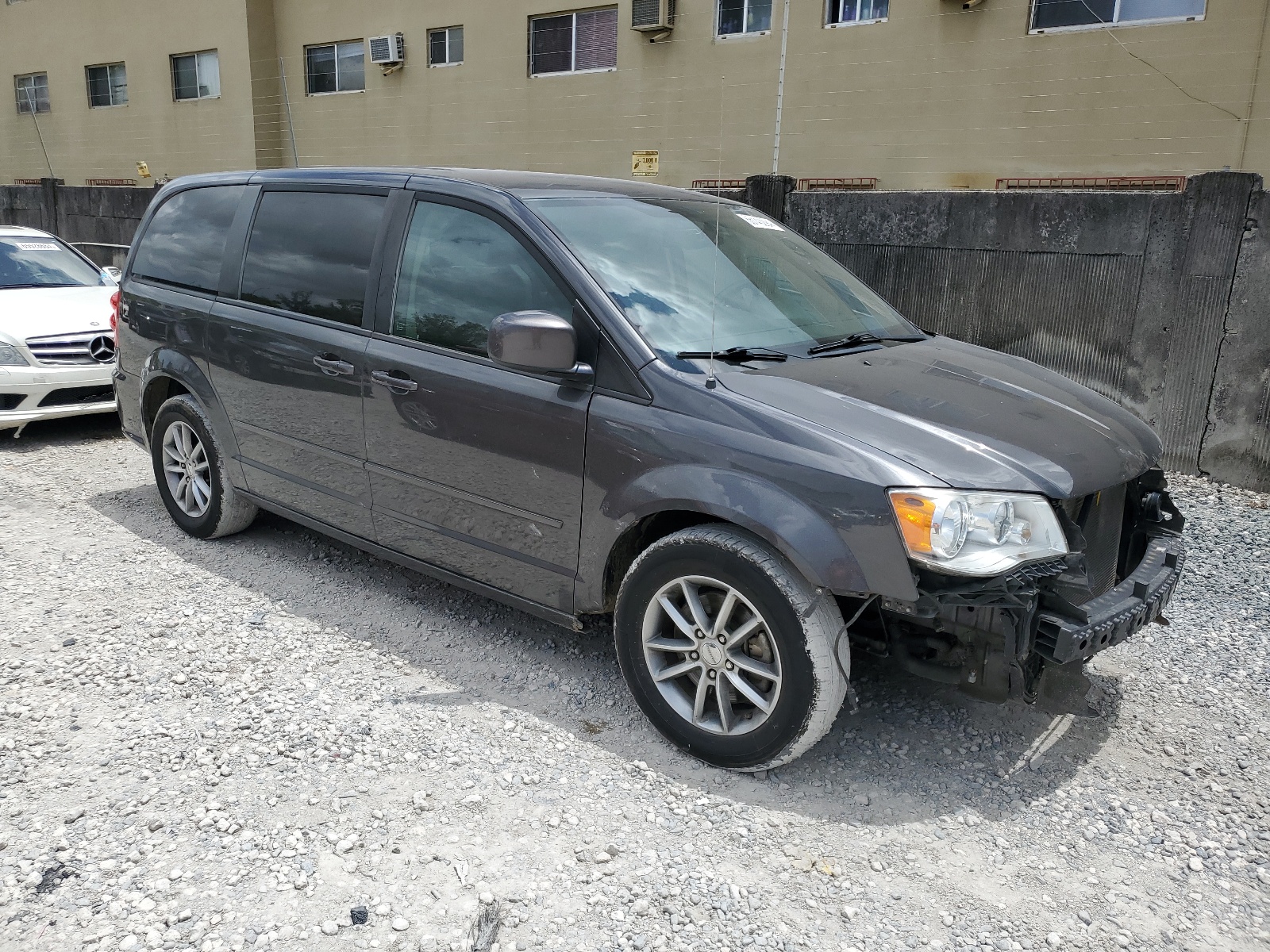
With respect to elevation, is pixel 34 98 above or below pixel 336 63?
below

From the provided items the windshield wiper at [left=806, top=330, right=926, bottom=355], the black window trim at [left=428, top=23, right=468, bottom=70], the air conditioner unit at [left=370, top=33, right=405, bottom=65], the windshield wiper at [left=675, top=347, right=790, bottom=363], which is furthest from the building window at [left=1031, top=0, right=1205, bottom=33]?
the air conditioner unit at [left=370, top=33, right=405, bottom=65]

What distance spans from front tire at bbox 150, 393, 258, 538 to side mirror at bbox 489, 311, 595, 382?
7.66ft

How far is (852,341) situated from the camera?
150 inches

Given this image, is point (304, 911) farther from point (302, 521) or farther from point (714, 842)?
point (302, 521)

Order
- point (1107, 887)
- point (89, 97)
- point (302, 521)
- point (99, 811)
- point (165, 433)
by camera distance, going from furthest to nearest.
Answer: point (89, 97) → point (165, 433) → point (302, 521) → point (99, 811) → point (1107, 887)

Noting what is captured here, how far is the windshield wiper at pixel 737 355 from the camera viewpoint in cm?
330

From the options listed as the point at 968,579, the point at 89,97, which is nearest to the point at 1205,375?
the point at 968,579

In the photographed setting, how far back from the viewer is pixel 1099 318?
674 cm

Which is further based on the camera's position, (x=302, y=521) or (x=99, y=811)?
(x=302, y=521)

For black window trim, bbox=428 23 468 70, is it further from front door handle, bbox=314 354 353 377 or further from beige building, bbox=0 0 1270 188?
front door handle, bbox=314 354 353 377

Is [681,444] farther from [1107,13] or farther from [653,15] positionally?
[653,15]

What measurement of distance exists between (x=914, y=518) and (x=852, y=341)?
126 cm

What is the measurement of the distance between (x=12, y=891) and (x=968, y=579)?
8.96 feet

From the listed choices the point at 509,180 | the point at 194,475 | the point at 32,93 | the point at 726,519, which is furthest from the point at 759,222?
the point at 32,93
